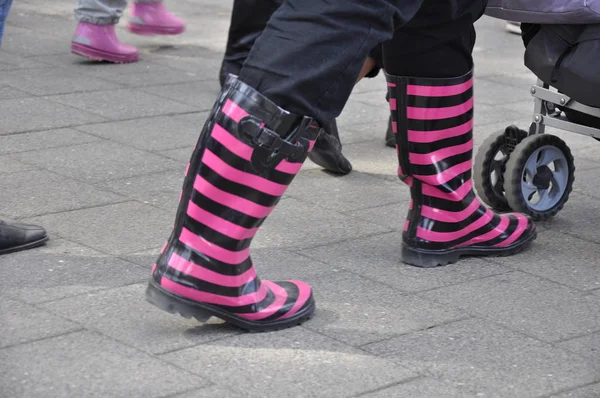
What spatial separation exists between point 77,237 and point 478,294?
1170 mm

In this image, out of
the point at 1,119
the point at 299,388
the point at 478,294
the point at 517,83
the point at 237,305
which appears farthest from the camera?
the point at 517,83

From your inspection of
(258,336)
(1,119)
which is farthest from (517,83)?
(258,336)

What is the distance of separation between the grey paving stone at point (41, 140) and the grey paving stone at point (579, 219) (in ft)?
5.84

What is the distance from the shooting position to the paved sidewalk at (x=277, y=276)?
2.48 meters

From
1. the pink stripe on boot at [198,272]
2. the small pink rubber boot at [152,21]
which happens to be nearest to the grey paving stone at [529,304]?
the pink stripe on boot at [198,272]

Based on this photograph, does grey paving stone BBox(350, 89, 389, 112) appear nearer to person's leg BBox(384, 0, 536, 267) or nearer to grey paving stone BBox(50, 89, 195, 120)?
grey paving stone BBox(50, 89, 195, 120)

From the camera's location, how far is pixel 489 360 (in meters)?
2.63

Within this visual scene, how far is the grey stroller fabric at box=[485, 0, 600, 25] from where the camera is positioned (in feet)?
11.1

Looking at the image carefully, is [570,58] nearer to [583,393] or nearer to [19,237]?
[583,393]

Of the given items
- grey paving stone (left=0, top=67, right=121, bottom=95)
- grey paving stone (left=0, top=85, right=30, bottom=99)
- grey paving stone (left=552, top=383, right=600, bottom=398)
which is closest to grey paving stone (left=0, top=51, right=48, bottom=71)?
grey paving stone (left=0, top=67, right=121, bottom=95)

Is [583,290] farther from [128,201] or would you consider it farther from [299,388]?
[128,201]

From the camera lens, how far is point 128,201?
3.72 metres

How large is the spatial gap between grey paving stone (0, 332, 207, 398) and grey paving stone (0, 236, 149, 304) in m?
0.32

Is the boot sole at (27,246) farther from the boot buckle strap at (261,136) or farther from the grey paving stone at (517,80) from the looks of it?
the grey paving stone at (517,80)
